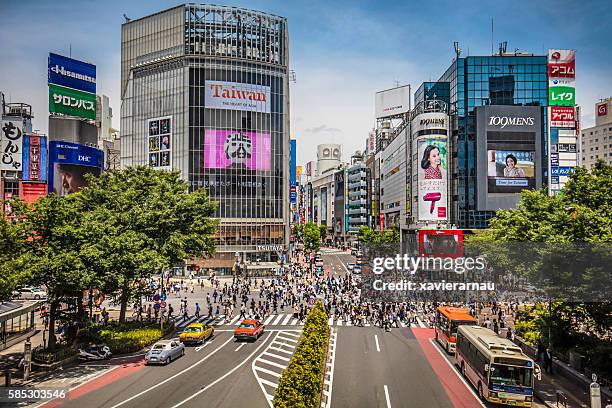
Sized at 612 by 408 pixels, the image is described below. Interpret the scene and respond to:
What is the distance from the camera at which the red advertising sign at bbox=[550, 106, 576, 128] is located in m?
88.6

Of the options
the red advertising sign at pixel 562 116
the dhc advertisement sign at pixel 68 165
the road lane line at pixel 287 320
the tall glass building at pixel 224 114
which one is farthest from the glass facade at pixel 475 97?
the dhc advertisement sign at pixel 68 165

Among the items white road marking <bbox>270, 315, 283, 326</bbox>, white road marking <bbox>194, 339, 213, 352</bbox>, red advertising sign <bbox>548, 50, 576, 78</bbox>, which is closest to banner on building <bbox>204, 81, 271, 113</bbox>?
red advertising sign <bbox>548, 50, 576, 78</bbox>

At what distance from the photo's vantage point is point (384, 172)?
135625 millimetres

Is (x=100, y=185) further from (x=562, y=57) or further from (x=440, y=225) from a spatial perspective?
(x=562, y=57)

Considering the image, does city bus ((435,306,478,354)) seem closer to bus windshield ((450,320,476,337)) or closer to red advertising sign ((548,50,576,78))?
bus windshield ((450,320,476,337))

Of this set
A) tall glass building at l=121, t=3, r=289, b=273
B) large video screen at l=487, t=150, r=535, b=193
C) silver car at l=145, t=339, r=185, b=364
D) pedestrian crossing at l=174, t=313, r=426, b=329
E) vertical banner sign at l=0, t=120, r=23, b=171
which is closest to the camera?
silver car at l=145, t=339, r=185, b=364

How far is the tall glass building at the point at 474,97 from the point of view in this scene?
296 feet

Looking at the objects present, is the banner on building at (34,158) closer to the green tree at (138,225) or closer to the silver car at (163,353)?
the green tree at (138,225)

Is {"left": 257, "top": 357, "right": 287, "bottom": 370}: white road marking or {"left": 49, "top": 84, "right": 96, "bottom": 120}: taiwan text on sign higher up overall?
{"left": 49, "top": 84, "right": 96, "bottom": 120}: taiwan text on sign

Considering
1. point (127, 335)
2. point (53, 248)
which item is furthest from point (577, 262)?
point (53, 248)

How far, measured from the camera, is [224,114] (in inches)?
3649

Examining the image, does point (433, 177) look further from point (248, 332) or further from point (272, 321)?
point (248, 332)

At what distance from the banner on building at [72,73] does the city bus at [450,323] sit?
6294 centimetres

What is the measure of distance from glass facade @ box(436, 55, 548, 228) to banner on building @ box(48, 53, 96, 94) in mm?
61430
